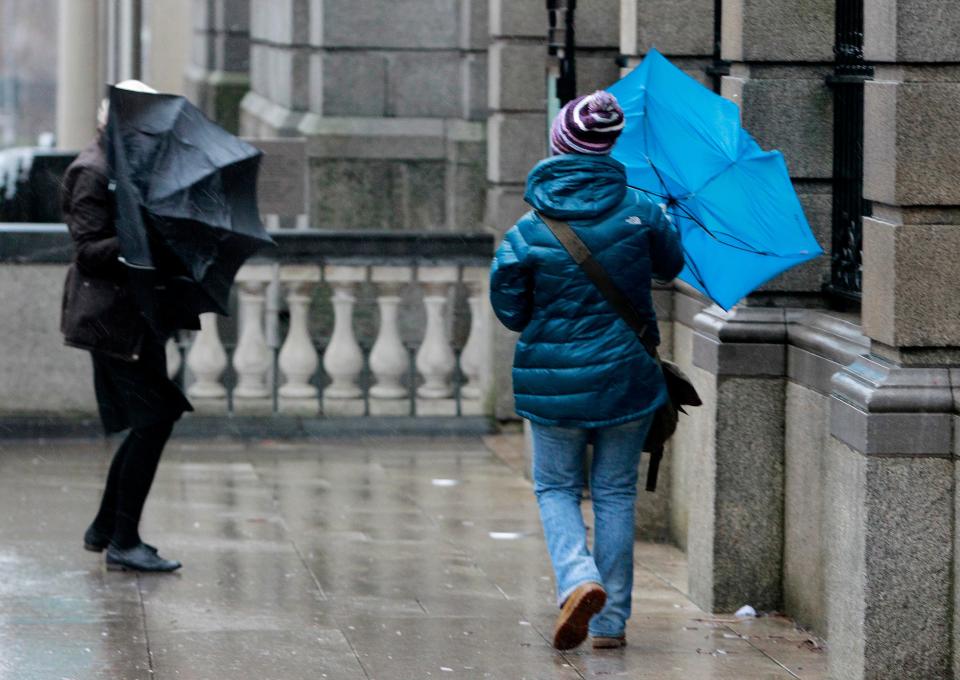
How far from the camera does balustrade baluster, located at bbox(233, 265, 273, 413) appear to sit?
40.3 ft

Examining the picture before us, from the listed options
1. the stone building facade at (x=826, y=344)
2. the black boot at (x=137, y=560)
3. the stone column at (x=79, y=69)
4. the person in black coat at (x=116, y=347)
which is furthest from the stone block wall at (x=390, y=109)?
the black boot at (x=137, y=560)

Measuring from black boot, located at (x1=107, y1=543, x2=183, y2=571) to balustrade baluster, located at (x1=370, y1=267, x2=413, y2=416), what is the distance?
4275mm

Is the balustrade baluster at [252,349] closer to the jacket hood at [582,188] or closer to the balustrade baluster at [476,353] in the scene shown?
the balustrade baluster at [476,353]

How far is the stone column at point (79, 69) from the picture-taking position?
68.0 ft

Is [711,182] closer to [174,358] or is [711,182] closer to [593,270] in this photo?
[593,270]

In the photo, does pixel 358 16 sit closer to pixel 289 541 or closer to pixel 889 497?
pixel 289 541

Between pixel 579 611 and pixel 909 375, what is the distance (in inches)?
55.0

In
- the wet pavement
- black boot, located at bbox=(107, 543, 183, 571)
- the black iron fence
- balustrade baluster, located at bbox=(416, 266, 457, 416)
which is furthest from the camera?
balustrade baluster, located at bbox=(416, 266, 457, 416)

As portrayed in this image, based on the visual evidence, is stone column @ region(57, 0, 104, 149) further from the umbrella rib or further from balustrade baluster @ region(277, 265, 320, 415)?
the umbrella rib

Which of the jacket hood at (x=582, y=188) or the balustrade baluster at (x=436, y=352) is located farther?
the balustrade baluster at (x=436, y=352)

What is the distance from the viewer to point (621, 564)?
7.00 m

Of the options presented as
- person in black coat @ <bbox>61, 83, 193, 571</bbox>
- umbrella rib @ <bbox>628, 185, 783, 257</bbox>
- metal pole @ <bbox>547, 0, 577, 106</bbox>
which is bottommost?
person in black coat @ <bbox>61, 83, 193, 571</bbox>

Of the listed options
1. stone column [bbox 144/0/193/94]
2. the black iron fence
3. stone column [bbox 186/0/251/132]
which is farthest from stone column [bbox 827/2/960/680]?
stone column [bbox 186/0/251/132]

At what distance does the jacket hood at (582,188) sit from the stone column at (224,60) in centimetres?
1552
